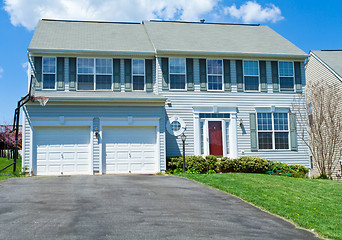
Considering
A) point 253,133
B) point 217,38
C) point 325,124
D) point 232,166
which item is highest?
point 217,38

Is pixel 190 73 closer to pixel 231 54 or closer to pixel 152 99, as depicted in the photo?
pixel 231 54

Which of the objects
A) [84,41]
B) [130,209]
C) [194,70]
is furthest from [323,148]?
[130,209]

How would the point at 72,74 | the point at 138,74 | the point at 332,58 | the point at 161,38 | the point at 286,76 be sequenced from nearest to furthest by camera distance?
the point at 72,74
the point at 138,74
the point at 286,76
the point at 161,38
the point at 332,58

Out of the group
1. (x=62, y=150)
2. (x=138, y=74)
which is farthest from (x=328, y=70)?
(x=62, y=150)

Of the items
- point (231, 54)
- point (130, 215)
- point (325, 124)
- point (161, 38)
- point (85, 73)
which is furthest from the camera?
point (325, 124)

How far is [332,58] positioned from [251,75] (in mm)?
8821

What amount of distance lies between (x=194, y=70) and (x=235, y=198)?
9.58m

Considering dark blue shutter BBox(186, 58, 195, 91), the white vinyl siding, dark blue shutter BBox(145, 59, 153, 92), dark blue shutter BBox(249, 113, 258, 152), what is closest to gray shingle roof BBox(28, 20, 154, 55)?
dark blue shutter BBox(145, 59, 153, 92)

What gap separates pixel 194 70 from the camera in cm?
1873

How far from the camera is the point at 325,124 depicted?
22016mm

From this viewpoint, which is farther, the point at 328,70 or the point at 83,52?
the point at 328,70

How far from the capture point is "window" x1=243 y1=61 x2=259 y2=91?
19.2 meters

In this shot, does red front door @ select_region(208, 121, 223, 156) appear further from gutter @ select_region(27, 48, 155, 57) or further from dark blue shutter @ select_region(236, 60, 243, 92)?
gutter @ select_region(27, 48, 155, 57)

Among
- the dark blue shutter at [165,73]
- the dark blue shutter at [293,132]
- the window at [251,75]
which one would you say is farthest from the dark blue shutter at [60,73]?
the dark blue shutter at [293,132]
